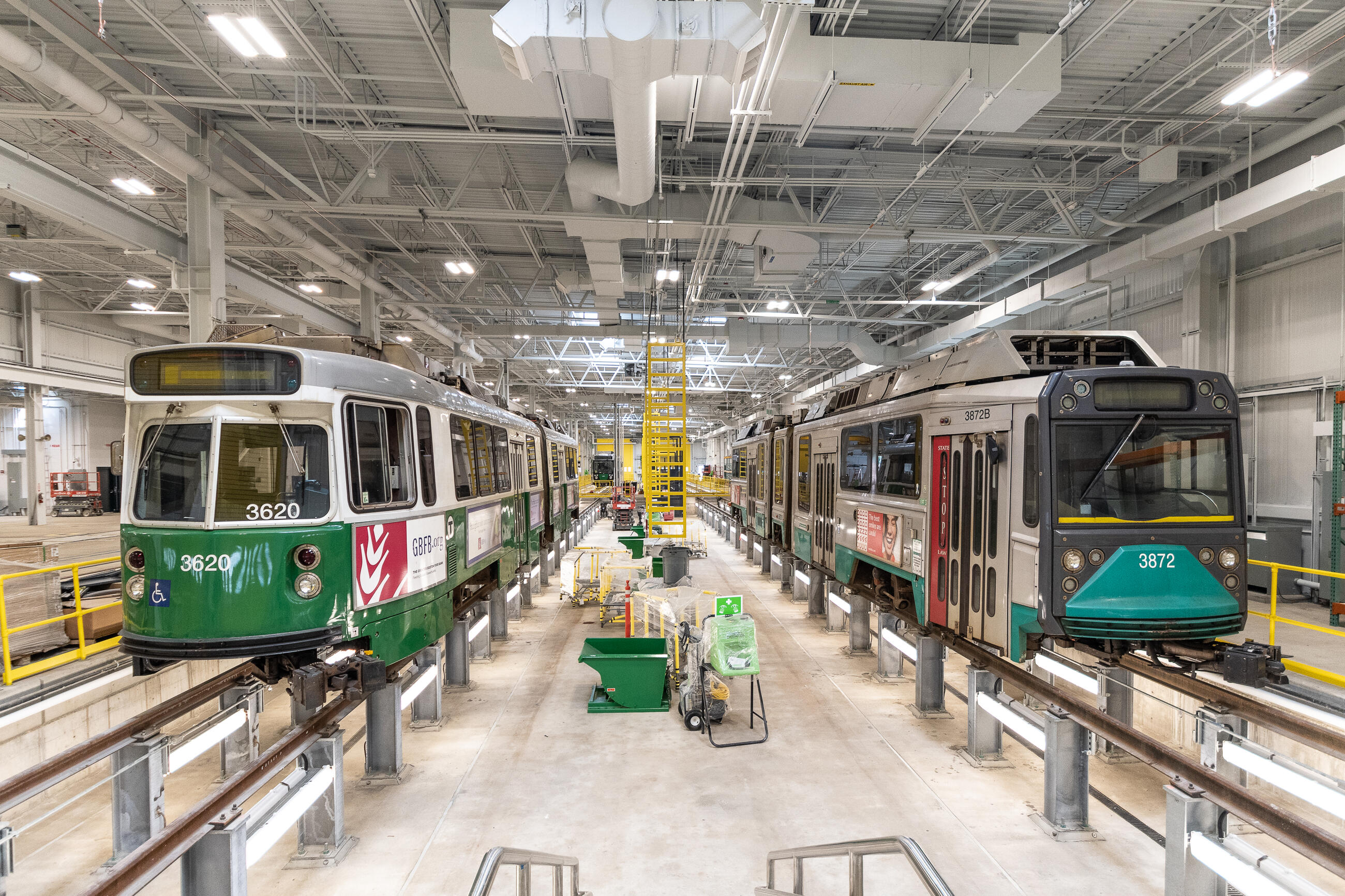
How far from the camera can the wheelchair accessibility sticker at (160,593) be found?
4.64 meters

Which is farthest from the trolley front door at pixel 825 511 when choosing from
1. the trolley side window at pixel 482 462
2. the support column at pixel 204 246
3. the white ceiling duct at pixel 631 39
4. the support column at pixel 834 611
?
the support column at pixel 204 246

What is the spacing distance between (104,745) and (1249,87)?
468 inches

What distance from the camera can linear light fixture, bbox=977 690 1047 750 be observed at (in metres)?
5.24

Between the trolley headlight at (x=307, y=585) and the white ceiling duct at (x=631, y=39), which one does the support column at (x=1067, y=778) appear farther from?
the white ceiling duct at (x=631, y=39)

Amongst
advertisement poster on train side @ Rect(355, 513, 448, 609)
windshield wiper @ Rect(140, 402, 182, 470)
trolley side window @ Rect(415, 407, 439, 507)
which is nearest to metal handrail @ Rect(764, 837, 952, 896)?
advertisement poster on train side @ Rect(355, 513, 448, 609)

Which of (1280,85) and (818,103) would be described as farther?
(818,103)

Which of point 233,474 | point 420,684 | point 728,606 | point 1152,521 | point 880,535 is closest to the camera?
point 233,474

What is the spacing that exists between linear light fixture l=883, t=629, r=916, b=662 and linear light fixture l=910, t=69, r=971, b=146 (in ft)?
21.0

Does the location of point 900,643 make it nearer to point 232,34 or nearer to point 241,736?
point 241,736

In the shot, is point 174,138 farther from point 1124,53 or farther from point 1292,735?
point 1292,735

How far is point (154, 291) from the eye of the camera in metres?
21.8

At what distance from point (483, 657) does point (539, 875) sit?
5170mm

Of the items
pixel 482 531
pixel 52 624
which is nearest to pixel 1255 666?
pixel 482 531

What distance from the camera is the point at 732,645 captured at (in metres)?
6.92
